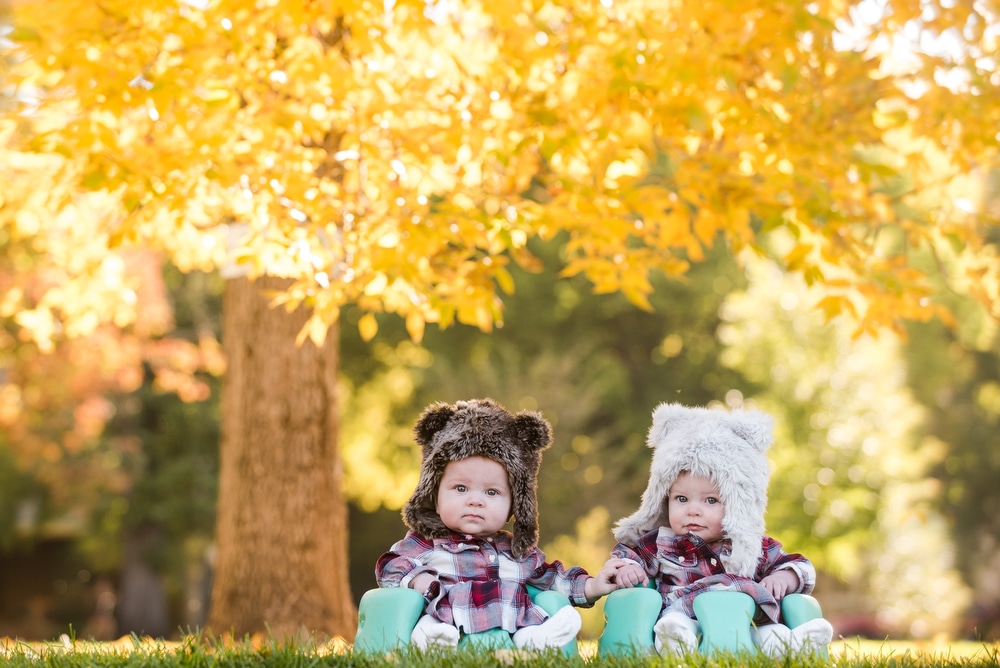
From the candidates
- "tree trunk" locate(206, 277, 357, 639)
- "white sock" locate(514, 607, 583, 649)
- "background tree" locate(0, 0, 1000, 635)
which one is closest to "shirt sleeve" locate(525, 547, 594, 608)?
"white sock" locate(514, 607, 583, 649)

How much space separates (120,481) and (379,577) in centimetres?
1222

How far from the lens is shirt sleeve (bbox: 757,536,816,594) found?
325 centimetres

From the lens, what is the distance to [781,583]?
321 cm

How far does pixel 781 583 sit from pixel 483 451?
1094 millimetres

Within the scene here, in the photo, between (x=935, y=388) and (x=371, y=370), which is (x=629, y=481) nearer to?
(x=371, y=370)

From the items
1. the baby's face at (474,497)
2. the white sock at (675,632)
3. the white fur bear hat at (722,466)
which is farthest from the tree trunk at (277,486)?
the white sock at (675,632)

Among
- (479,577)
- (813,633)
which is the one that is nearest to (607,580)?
(479,577)

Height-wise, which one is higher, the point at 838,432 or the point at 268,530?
the point at 838,432

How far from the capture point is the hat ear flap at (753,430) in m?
3.41

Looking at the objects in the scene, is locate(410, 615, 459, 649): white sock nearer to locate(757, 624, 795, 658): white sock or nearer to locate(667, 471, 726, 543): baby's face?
locate(667, 471, 726, 543): baby's face

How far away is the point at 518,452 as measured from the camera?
134 inches

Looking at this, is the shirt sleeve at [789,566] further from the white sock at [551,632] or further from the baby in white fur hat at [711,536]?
the white sock at [551,632]

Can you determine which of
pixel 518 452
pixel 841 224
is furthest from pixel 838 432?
pixel 518 452

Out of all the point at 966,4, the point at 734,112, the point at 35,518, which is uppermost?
the point at 966,4
